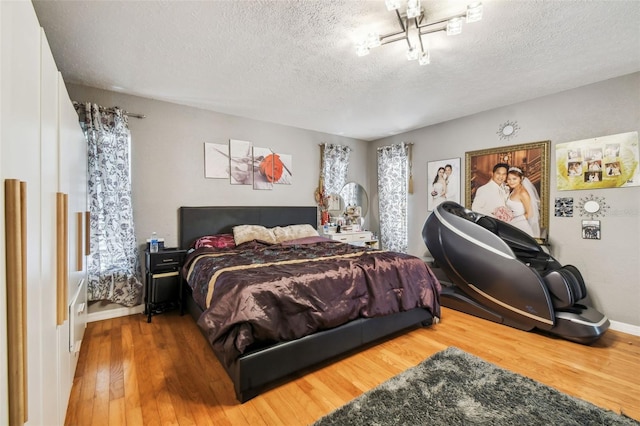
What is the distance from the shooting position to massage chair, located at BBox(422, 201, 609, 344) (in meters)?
2.58

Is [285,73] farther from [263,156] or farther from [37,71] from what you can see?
[37,71]

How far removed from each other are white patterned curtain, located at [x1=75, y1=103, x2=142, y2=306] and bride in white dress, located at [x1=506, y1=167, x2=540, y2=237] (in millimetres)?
4620

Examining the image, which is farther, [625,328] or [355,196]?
Result: [355,196]

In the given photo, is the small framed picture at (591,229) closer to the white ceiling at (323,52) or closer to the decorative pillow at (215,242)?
the white ceiling at (323,52)

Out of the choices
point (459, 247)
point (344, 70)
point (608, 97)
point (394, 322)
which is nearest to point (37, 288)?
point (394, 322)

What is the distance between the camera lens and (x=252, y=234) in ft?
11.8

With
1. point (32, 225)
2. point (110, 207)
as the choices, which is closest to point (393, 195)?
point (110, 207)

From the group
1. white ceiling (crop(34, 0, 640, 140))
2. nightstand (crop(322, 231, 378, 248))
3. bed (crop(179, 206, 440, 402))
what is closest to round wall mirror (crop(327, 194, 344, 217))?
nightstand (crop(322, 231, 378, 248))

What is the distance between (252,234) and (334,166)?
2098 mm

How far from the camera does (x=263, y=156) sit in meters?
4.21

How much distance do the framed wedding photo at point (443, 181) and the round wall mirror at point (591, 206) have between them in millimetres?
1405

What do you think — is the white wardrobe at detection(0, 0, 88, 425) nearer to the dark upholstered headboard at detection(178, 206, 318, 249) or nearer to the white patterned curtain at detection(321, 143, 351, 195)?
the dark upholstered headboard at detection(178, 206, 318, 249)

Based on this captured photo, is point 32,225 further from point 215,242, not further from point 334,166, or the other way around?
point 334,166

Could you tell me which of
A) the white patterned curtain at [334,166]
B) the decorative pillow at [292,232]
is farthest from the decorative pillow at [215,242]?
the white patterned curtain at [334,166]
